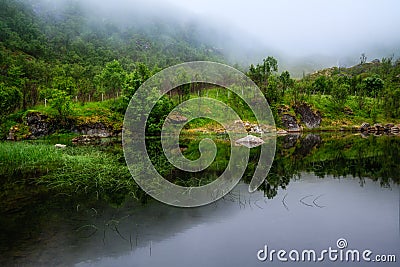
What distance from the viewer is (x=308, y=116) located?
233ft

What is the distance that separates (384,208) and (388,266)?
5.80m

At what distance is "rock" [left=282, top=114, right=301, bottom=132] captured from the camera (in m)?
66.7

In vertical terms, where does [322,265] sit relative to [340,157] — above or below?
below

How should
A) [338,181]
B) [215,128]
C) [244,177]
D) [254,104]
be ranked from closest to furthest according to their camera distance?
[338,181] → [244,177] → [215,128] → [254,104]

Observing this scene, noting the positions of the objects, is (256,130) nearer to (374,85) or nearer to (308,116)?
(308,116)

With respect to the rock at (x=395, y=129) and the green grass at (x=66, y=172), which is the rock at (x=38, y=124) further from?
the rock at (x=395, y=129)

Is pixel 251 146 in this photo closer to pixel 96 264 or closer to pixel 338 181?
pixel 338 181

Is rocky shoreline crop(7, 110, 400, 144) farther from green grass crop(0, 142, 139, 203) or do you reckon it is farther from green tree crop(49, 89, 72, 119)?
green grass crop(0, 142, 139, 203)

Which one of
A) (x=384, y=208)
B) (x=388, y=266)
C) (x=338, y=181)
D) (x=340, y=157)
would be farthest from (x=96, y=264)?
(x=340, y=157)

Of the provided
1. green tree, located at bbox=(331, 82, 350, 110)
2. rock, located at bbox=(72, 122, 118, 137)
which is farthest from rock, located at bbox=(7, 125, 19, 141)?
green tree, located at bbox=(331, 82, 350, 110)

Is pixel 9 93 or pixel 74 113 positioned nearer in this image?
pixel 9 93

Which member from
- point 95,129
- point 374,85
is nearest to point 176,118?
point 95,129

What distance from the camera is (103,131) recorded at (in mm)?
52781

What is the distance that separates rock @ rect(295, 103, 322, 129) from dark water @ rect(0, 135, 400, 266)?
2138 inches
